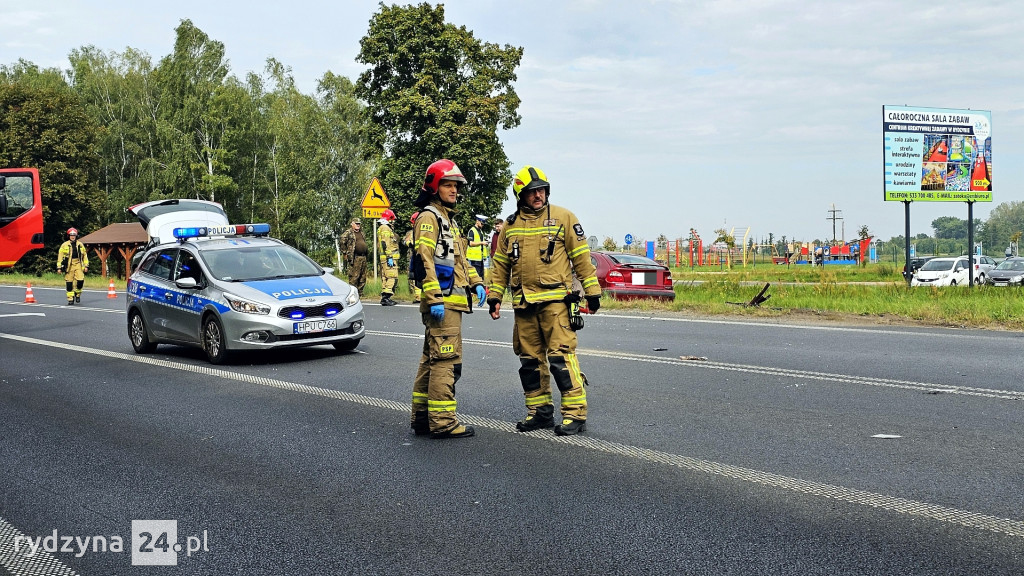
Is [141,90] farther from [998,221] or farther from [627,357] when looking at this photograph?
[998,221]

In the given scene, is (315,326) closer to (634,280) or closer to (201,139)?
(634,280)

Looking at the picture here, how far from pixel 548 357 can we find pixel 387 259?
15.4 metres

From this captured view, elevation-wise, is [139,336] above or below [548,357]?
below

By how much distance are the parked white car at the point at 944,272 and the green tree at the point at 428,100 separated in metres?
19.6

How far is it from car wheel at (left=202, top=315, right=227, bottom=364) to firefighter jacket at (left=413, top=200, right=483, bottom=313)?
5296 mm

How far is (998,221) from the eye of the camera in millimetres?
166375

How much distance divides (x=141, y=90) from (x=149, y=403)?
6548 cm

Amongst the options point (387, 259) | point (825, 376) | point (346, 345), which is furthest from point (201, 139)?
point (825, 376)

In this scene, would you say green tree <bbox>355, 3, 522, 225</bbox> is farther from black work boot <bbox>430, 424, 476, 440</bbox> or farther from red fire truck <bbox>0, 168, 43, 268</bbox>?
black work boot <bbox>430, 424, 476, 440</bbox>

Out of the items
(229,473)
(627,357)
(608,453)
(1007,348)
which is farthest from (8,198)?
(1007,348)

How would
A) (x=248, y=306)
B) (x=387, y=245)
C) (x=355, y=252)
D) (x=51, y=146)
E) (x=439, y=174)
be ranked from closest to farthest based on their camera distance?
(x=439, y=174) < (x=248, y=306) < (x=387, y=245) < (x=355, y=252) < (x=51, y=146)

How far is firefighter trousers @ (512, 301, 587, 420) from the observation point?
6.58m

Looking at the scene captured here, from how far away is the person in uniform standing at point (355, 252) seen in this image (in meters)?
23.3

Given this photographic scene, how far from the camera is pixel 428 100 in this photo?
4394cm
